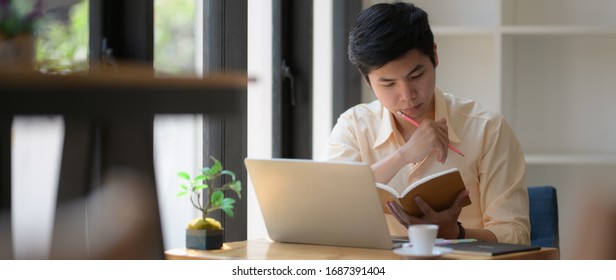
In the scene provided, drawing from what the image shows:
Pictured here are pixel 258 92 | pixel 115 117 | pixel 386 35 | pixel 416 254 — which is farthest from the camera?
pixel 258 92

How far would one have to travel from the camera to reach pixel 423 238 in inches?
76.4

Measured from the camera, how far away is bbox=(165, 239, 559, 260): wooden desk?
2.03 metres

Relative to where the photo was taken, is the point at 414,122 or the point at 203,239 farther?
the point at 414,122

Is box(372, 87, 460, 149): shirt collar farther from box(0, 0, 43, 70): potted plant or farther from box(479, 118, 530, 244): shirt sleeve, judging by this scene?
box(0, 0, 43, 70): potted plant

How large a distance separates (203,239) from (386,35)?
74 cm

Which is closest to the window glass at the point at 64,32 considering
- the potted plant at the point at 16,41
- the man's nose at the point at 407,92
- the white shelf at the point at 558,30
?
the potted plant at the point at 16,41

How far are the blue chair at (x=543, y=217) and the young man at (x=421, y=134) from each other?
0.24m

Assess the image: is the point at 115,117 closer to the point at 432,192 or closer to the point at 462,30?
the point at 432,192

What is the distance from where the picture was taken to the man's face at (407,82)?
2.51 meters

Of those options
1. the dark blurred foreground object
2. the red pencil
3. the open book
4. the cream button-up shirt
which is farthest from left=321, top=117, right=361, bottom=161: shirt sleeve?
the dark blurred foreground object

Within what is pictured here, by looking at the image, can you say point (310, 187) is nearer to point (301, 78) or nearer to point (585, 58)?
point (301, 78)

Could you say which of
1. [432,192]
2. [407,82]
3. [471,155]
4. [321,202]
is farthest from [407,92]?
[321,202]

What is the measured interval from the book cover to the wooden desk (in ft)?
0.04
